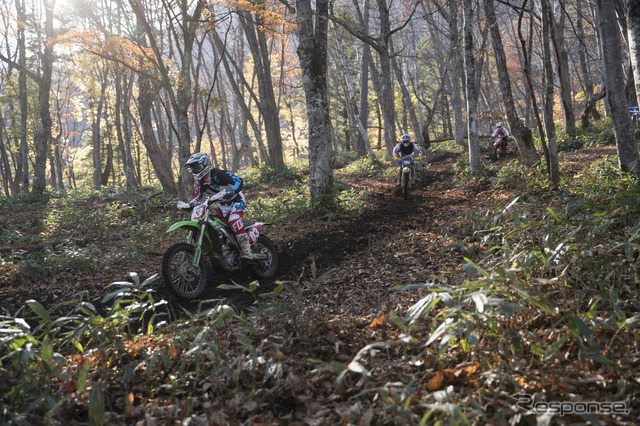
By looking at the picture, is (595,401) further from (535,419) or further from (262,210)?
(262,210)

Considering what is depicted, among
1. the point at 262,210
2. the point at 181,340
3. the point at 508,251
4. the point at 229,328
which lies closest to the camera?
the point at 181,340

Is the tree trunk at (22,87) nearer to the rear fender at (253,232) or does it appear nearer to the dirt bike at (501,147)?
the rear fender at (253,232)

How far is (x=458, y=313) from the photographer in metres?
2.88

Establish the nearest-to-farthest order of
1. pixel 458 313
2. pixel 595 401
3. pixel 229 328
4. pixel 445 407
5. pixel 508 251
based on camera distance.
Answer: pixel 445 407 < pixel 595 401 < pixel 458 313 < pixel 229 328 < pixel 508 251

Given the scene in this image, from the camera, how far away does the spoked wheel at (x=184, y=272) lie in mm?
5100

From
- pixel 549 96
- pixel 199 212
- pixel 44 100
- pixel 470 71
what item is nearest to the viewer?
pixel 199 212

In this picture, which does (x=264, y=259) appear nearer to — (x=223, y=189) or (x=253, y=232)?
(x=253, y=232)

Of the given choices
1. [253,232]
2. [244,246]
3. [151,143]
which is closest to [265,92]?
[151,143]

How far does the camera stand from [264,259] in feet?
20.9

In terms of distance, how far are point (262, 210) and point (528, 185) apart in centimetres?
635

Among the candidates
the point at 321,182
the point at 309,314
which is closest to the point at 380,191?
the point at 321,182

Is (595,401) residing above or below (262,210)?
below

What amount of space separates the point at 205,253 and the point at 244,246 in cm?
60

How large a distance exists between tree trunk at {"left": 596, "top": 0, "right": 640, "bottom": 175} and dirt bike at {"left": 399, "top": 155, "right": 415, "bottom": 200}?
5.62m
